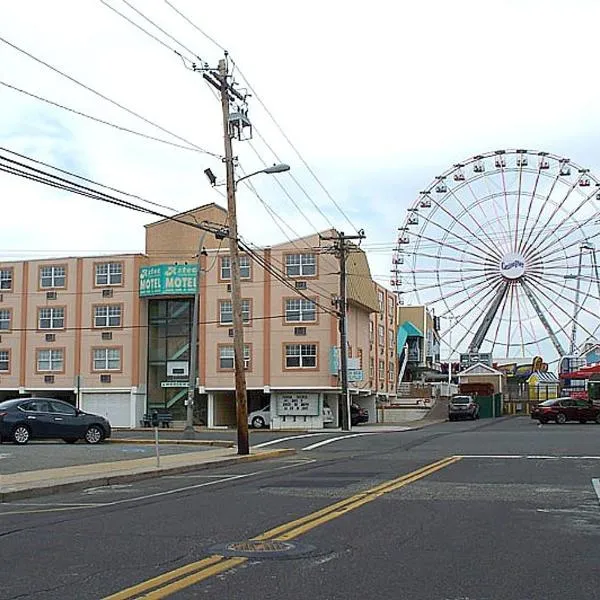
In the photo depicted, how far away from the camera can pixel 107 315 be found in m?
57.1

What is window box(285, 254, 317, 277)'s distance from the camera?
2127 inches

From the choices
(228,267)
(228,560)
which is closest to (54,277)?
(228,267)

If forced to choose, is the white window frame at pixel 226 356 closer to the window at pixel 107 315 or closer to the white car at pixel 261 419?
the white car at pixel 261 419

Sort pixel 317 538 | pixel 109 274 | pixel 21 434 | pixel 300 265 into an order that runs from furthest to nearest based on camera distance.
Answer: pixel 109 274 < pixel 300 265 < pixel 21 434 < pixel 317 538

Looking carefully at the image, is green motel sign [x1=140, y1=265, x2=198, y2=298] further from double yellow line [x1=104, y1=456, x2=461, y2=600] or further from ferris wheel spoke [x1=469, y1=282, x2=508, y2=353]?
double yellow line [x1=104, y1=456, x2=461, y2=600]

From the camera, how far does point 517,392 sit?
87.8m

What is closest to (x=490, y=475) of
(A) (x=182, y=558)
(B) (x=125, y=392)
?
(A) (x=182, y=558)

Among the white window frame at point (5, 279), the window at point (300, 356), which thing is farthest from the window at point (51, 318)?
the window at point (300, 356)

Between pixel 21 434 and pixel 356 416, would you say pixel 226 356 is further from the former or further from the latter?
pixel 21 434

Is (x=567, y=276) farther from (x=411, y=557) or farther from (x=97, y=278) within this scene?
(x=411, y=557)

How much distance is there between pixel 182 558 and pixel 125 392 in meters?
48.1

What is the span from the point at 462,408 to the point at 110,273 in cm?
2439

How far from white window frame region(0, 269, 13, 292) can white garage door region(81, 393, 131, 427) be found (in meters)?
8.23

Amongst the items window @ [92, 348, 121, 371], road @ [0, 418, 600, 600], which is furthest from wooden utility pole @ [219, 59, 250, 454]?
window @ [92, 348, 121, 371]
